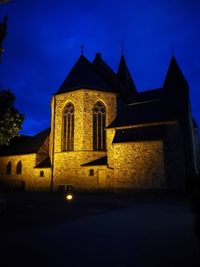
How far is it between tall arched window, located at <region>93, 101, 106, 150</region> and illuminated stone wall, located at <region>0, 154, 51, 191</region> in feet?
20.2

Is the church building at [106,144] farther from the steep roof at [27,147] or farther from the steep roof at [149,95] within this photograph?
the steep roof at [149,95]

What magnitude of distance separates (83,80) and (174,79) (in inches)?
442

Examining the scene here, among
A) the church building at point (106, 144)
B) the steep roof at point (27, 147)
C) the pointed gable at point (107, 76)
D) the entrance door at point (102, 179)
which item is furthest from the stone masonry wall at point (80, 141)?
the pointed gable at point (107, 76)

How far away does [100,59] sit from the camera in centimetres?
3084

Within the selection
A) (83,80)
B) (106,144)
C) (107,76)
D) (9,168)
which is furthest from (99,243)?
(107,76)

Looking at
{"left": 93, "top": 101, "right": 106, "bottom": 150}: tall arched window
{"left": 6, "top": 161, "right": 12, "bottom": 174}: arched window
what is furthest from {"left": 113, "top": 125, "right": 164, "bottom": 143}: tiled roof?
{"left": 6, "top": 161, "right": 12, "bottom": 174}: arched window

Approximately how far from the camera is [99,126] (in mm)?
24062

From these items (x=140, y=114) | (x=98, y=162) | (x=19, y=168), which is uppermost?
(x=140, y=114)

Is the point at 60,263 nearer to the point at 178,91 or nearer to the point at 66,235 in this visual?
the point at 66,235

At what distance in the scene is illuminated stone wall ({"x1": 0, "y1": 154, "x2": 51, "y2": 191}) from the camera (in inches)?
969

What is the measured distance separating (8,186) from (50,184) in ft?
22.8

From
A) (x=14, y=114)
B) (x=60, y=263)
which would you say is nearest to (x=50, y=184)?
(x=14, y=114)

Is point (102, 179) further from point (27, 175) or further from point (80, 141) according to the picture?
Result: point (27, 175)

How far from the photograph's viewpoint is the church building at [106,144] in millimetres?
19297
